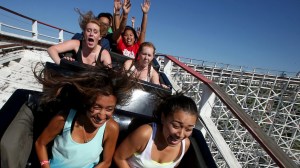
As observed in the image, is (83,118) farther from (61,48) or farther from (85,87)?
(61,48)

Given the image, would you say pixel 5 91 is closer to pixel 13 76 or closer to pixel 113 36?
pixel 13 76

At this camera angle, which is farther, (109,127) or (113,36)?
(113,36)

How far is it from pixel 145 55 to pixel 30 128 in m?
1.36

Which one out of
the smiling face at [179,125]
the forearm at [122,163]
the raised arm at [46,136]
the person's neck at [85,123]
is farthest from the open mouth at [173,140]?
the raised arm at [46,136]

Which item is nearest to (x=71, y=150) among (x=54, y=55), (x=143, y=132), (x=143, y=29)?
(x=143, y=132)

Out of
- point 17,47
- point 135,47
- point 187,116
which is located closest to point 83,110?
point 187,116

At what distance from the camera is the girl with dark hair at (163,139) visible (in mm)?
1235

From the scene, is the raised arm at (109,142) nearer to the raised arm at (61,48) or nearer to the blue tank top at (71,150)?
the blue tank top at (71,150)

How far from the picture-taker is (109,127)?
50.3 inches

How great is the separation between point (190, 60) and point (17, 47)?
1578cm

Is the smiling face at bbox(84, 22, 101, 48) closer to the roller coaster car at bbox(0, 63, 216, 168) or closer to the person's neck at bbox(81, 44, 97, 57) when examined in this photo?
the person's neck at bbox(81, 44, 97, 57)

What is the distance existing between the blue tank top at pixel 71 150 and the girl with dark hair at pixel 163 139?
4.9 inches

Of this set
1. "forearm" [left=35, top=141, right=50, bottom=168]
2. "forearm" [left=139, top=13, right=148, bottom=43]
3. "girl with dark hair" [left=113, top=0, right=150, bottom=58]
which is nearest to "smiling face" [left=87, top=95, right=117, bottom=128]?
"forearm" [left=35, top=141, right=50, bottom=168]

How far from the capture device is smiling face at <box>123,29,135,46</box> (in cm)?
300
